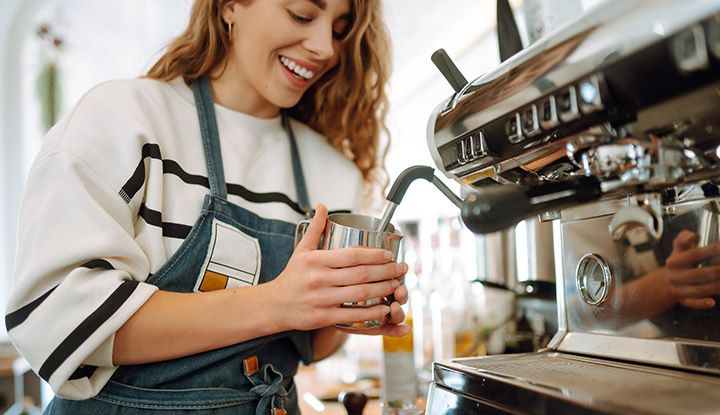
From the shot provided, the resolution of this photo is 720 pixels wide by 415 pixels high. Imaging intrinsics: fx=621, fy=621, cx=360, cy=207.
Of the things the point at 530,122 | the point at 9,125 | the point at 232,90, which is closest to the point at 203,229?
the point at 232,90

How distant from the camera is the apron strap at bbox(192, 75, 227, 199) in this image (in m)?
0.87

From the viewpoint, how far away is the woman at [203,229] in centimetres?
68

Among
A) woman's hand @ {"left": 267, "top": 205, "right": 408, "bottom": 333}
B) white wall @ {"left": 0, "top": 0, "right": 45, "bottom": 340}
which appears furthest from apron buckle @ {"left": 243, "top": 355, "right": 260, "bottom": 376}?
white wall @ {"left": 0, "top": 0, "right": 45, "bottom": 340}

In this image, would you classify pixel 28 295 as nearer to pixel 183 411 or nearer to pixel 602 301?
pixel 183 411

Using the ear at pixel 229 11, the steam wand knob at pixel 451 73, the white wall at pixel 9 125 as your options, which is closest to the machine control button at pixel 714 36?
the steam wand knob at pixel 451 73

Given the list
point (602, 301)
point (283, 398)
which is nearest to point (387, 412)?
point (283, 398)

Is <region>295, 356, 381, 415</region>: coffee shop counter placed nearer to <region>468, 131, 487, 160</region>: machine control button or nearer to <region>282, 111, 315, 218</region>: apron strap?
<region>282, 111, 315, 218</region>: apron strap

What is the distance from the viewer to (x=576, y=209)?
2.24ft

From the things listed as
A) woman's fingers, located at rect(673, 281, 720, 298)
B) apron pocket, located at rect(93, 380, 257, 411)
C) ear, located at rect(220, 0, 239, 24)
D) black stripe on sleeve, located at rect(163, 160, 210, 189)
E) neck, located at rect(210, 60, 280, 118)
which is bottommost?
apron pocket, located at rect(93, 380, 257, 411)

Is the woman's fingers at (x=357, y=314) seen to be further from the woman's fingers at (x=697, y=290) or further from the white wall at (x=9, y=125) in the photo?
the white wall at (x=9, y=125)

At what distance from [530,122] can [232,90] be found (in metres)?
0.61

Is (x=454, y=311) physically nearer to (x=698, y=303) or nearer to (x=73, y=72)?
(x=698, y=303)

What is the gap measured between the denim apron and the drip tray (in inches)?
10.6

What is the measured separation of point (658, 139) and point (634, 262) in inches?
8.2
